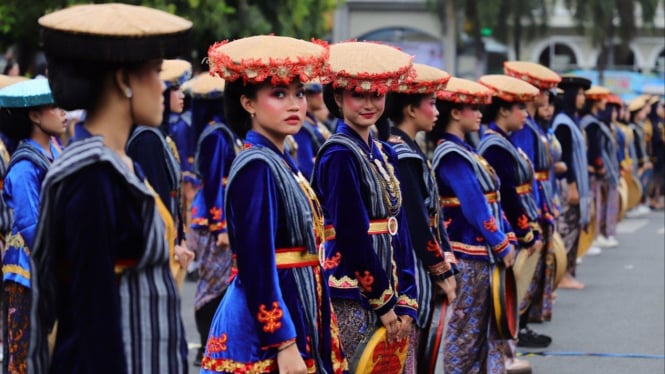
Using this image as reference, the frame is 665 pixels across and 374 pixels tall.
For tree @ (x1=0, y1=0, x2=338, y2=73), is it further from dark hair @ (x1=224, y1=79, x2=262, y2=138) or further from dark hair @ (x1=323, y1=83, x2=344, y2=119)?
dark hair @ (x1=224, y1=79, x2=262, y2=138)

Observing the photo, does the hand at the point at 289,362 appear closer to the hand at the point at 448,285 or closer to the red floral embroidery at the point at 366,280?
the red floral embroidery at the point at 366,280

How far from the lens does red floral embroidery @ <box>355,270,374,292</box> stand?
5.24 metres

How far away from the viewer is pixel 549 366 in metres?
8.73

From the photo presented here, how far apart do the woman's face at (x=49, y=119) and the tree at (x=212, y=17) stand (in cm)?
1484

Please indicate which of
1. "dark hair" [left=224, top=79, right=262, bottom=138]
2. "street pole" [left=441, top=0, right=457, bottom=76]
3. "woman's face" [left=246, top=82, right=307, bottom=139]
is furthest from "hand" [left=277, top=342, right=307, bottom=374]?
"street pole" [left=441, top=0, right=457, bottom=76]

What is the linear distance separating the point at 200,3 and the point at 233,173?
18.2 m

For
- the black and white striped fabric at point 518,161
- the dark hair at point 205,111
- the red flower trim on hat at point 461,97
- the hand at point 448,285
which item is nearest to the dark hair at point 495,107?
the black and white striped fabric at point 518,161

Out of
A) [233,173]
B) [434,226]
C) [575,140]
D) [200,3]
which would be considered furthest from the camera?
[200,3]

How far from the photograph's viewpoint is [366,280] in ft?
17.3

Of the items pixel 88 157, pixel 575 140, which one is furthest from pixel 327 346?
pixel 575 140

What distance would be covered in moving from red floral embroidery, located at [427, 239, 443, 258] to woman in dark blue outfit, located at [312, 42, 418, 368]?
0.46 metres

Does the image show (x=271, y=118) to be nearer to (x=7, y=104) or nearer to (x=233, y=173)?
(x=233, y=173)

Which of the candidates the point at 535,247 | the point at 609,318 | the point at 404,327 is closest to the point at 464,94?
the point at 535,247

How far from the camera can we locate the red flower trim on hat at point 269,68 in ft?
14.9
